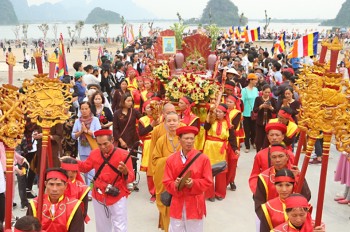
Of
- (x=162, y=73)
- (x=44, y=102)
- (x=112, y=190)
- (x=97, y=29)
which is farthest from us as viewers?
(x=97, y=29)

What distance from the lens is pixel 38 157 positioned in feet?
25.0

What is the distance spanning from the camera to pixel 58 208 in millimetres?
4680

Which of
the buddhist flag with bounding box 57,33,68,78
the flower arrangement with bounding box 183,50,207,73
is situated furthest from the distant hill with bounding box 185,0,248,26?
the buddhist flag with bounding box 57,33,68,78

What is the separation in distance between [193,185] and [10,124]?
6.69ft

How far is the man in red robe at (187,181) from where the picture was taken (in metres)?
5.41

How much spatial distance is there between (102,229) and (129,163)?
2.91 feet

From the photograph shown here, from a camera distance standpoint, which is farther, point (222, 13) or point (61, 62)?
point (222, 13)

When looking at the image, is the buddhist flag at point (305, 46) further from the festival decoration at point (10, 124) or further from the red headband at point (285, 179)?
the festival decoration at point (10, 124)

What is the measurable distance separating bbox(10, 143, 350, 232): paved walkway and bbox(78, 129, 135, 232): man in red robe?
3.95ft

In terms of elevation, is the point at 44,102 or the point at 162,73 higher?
the point at 44,102

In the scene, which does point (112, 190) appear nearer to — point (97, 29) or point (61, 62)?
point (61, 62)

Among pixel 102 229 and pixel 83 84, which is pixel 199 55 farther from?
pixel 102 229

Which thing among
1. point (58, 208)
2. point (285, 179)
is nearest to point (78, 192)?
point (58, 208)

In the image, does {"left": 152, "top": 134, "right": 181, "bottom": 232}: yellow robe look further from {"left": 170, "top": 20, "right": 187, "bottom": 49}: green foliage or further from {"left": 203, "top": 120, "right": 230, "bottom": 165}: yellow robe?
{"left": 170, "top": 20, "right": 187, "bottom": 49}: green foliage
